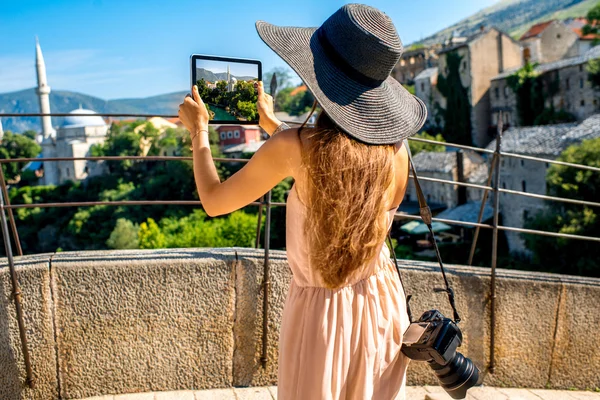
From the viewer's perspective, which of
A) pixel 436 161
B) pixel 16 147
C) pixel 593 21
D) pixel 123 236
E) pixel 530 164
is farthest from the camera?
pixel 16 147

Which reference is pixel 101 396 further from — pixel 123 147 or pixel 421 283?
pixel 123 147

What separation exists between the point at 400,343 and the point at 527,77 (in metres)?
43.1

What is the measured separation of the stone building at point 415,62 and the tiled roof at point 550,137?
2664cm

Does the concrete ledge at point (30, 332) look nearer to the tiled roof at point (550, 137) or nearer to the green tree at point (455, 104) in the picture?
the tiled roof at point (550, 137)

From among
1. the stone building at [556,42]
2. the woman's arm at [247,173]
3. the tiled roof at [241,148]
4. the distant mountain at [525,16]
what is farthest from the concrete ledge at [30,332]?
the distant mountain at [525,16]

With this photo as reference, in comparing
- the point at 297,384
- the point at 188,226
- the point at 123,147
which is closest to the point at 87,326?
the point at 297,384

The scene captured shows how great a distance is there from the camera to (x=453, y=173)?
38688mm

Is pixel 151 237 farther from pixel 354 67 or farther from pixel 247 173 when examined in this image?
pixel 354 67

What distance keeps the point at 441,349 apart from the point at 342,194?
560mm

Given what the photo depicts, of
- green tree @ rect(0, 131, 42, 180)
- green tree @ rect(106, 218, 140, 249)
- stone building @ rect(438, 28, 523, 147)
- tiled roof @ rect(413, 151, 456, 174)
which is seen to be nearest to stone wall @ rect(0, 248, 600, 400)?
tiled roof @ rect(413, 151, 456, 174)

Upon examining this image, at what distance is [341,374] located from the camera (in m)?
1.85

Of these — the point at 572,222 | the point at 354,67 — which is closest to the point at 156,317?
the point at 354,67

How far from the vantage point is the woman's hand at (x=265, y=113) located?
2134mm

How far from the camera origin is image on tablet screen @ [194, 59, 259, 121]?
79.7 inches
